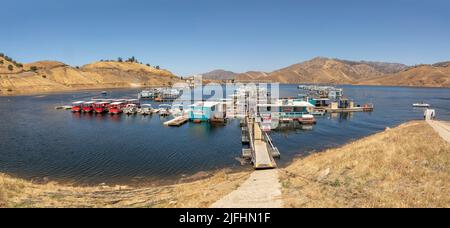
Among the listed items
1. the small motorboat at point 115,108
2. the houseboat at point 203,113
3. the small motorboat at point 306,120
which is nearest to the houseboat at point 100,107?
the small motorboat at point 115,108

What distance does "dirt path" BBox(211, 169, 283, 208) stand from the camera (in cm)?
1299

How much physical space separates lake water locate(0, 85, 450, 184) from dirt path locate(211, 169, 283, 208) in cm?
995

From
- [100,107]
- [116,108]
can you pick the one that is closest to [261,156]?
[116,108]

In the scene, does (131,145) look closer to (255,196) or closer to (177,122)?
(177,122)

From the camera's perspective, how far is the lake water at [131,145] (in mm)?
26766

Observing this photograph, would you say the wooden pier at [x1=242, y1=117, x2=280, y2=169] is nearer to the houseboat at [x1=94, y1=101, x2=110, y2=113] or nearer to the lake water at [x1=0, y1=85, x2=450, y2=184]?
the lake water at [x1=0, y1=85, x2=450, y2=184]

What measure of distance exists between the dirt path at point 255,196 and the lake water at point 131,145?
32.6 ft

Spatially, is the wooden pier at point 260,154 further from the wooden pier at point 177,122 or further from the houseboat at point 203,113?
the wooden pier at point 177,122

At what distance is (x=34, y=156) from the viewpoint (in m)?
31.7

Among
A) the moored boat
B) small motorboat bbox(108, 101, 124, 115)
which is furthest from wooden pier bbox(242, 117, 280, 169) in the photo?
small motorboat bbox(108, 101, 124, 115)

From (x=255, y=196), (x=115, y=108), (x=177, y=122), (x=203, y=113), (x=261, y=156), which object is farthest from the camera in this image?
(x=115, y=108)

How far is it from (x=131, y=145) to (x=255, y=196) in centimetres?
2738

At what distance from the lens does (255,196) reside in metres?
14.4
